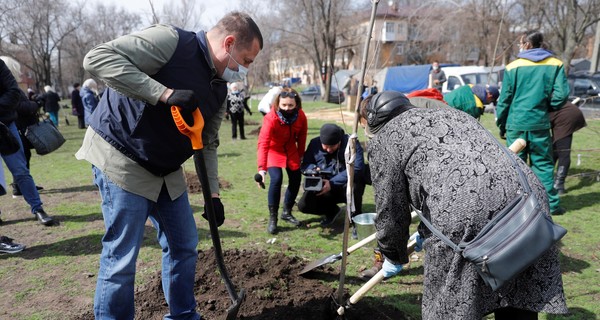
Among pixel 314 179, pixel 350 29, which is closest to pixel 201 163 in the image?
pixel 314 179

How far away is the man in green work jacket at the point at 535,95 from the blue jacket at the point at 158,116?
12.9 feet

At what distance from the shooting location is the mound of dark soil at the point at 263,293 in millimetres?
3068

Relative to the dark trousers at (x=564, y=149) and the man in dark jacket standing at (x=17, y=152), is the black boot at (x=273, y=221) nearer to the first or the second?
the man in dark jacket standing at (x=17, y=152)

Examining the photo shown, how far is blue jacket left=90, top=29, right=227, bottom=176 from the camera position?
2.21 m

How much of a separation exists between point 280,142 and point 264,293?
202 cm

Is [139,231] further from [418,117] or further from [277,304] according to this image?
[418,117]

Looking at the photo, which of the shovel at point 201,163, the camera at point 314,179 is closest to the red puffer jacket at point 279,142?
the camera at point 314,179

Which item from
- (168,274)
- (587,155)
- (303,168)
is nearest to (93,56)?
(168,274)

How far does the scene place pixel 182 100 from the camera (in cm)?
204

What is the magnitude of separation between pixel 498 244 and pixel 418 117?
24.0 inches

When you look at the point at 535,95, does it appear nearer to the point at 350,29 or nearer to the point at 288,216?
the point at 288,216

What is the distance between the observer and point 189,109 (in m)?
2.07

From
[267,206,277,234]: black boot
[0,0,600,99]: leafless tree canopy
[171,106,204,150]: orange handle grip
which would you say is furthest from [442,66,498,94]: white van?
[171,106,204,150]: orange handle grip

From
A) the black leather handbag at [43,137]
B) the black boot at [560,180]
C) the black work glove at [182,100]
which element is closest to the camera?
the black work glove at [182,100]
